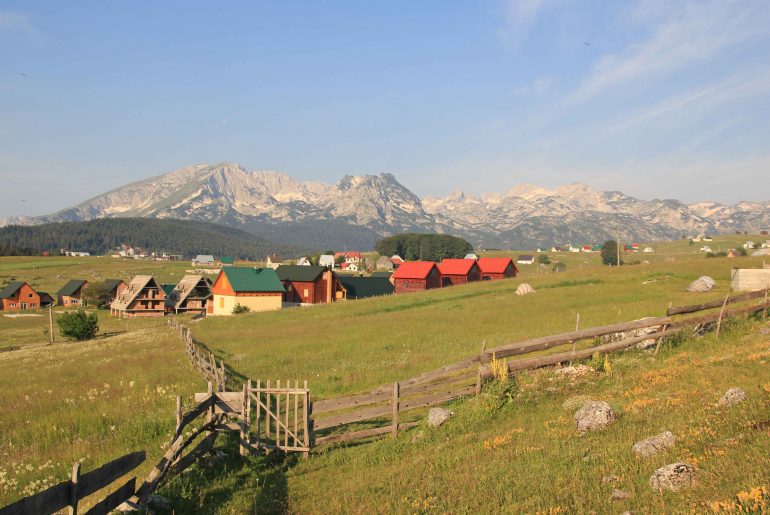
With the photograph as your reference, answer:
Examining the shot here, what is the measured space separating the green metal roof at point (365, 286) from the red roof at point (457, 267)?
38.5 feet

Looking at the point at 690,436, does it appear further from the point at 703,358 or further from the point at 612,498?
the point at 703,358

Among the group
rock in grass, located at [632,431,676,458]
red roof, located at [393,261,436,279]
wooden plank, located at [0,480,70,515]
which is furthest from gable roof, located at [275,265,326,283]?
wooden plank, located at [0,480,70,515]

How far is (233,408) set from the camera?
669 inches

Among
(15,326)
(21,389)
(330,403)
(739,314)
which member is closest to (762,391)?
(330,403)

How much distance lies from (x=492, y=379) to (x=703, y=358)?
7281 millimetres

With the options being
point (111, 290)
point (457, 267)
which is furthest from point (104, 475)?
point (111, 290)

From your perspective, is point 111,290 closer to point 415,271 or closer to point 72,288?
point 72,288

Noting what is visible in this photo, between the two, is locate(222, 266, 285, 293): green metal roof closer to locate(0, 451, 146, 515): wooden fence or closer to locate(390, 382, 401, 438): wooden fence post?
locate(390, 382, 401, 438): wooden fence post

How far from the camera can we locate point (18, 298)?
125875mm

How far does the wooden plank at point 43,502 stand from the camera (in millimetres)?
7598

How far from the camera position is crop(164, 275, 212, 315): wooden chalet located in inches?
4297

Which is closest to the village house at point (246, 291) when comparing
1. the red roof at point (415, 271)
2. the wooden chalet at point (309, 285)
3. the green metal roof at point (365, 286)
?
the wooden chalet at point (309, 285)

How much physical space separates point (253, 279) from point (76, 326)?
27.3 metres

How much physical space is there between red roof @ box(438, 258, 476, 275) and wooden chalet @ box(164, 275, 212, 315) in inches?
1878
